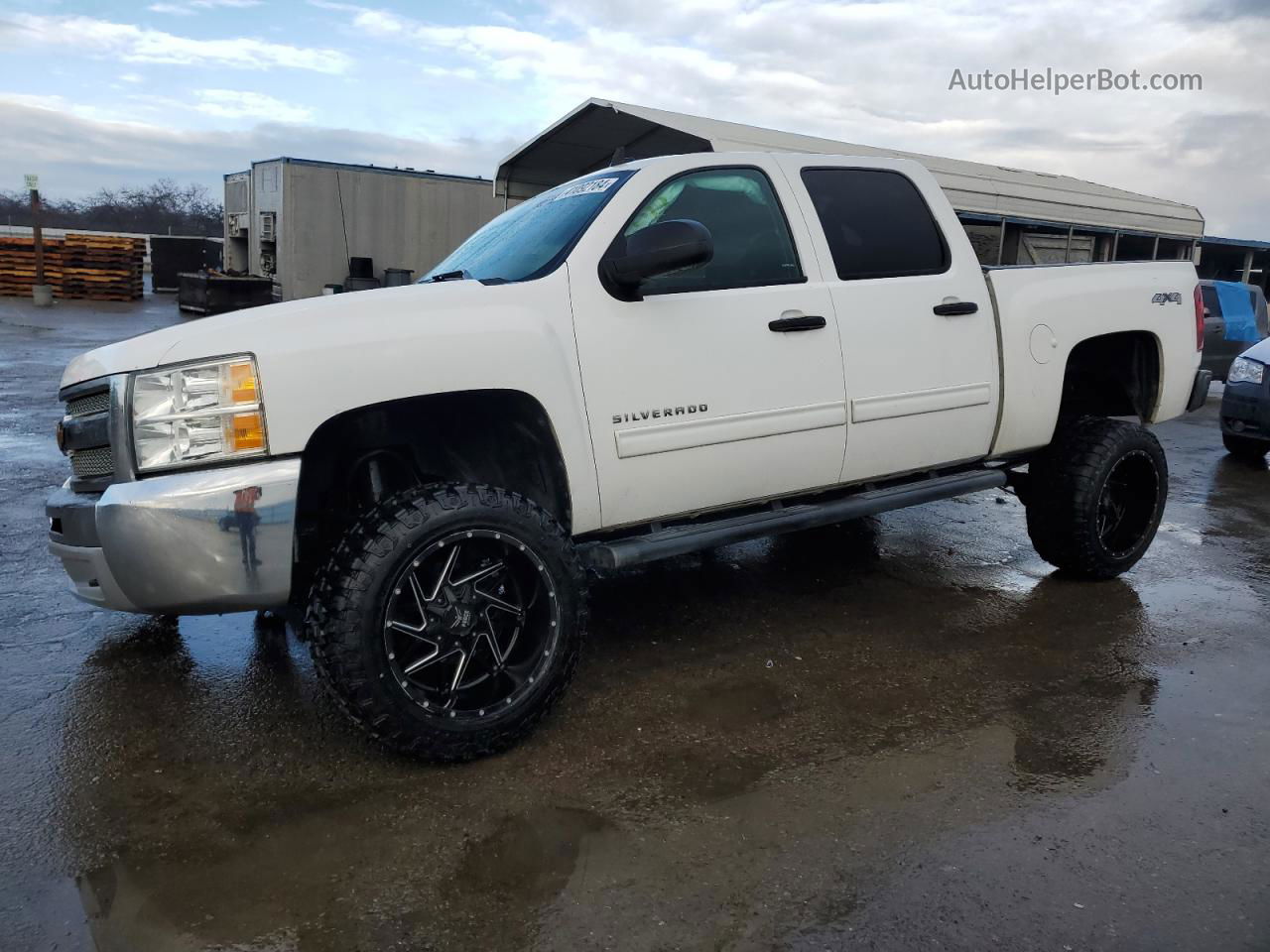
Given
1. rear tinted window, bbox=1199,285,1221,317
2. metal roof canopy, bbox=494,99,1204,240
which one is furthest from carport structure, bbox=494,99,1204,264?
rear tinted window, bbox=1199,285,1221,317

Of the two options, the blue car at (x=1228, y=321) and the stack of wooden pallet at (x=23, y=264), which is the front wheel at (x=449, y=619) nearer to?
the blue car at (x=1228, y=321)

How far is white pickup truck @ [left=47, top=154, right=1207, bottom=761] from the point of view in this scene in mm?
2969

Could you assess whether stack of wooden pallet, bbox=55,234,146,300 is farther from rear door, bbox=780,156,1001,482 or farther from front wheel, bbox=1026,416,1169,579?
front wheel, bbox=1026,416,1169,579

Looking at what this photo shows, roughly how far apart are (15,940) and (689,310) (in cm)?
272

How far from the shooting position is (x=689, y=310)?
145 inches

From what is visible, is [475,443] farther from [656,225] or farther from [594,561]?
[656,225]

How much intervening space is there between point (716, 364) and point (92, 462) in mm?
2134

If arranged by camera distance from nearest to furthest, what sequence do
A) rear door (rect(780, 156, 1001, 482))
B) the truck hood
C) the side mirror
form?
the truck hood < the side mirror < rear door (rect(780, 156, 1001, 482))

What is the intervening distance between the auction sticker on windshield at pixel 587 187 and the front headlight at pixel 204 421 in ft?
5.16

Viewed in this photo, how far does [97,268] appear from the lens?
27734 mm

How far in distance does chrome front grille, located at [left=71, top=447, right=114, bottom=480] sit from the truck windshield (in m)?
1.43

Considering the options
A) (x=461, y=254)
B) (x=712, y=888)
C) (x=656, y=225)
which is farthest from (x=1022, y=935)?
(x=461, y=254)

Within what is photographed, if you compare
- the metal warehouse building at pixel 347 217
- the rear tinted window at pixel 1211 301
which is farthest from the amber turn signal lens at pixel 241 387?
the metal warehouse building at pixel 347 217

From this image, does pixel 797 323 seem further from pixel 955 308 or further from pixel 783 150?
pixel 783 150
